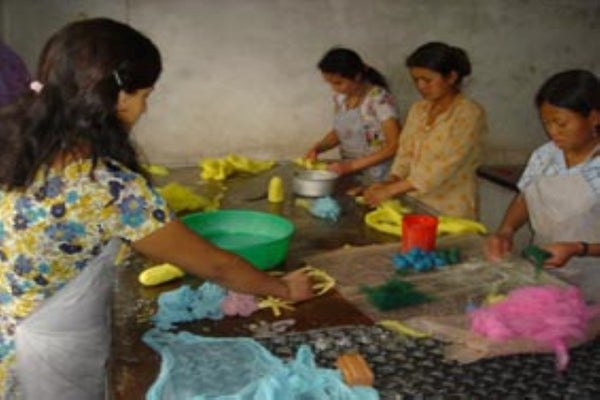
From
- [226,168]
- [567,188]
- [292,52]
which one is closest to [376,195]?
[567,188]

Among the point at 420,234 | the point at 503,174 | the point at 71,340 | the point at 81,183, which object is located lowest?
the point at 503,174

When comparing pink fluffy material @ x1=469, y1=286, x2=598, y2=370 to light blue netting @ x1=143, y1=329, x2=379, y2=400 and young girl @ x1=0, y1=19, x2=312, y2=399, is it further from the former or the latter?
young girl @ x1=0, y1=19, x2=312, y2=399

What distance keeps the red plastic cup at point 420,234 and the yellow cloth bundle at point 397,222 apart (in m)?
0.26

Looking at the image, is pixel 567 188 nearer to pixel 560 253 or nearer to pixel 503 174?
pixel 560 253

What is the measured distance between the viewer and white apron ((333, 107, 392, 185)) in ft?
12.1

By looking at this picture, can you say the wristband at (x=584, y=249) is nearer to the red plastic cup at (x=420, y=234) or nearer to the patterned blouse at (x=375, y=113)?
the red plastic cup at (x=420, y=234)

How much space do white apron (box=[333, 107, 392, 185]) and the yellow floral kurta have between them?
42 centimetres

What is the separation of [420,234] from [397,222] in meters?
0.36

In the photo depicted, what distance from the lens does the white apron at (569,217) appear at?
2.22 meters

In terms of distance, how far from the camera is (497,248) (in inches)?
85.1

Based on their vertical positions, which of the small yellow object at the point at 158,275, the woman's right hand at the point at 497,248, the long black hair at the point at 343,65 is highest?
the long black hair at the point at 343,65

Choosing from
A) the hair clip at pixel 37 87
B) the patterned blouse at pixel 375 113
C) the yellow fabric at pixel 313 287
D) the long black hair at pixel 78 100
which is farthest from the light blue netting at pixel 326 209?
the hair clip at pixel 37 87

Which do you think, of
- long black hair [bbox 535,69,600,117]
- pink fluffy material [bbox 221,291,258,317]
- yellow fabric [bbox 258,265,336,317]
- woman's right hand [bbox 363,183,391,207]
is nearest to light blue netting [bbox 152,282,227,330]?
pink fluffy material [bbox 221,291,258,317]

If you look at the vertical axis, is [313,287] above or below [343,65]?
below
